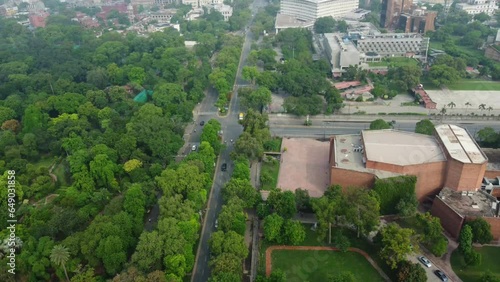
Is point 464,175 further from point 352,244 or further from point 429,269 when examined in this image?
point 352,244

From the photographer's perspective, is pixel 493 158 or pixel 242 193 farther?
pixel 493 158

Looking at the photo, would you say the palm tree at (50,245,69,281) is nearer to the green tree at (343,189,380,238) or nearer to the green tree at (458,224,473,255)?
the green tree at (343,189,380,238)

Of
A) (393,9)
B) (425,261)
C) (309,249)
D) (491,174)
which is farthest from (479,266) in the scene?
(393,9)

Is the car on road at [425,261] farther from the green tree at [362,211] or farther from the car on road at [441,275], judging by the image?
the green tree at [362,211]

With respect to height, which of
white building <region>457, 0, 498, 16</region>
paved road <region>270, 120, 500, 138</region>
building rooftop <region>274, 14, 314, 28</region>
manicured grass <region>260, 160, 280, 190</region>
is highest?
white building <region>457, 0, 498, 16</region>

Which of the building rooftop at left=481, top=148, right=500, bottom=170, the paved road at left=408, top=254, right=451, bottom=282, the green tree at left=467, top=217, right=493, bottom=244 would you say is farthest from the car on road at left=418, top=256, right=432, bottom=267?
the building rooftop at left=481, top=148, right=500, bottom=170

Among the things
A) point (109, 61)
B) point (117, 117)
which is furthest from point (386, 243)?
point (109, 61)
